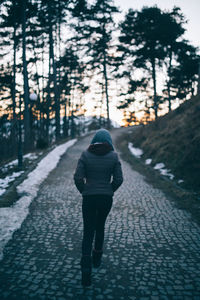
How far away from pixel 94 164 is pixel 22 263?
205 centimetres

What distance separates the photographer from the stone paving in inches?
117

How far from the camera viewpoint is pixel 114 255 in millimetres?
3846

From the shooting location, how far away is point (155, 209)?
6023 mm

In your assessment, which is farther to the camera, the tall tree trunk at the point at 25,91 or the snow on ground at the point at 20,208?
the tall tree trunk at the point at 25,91

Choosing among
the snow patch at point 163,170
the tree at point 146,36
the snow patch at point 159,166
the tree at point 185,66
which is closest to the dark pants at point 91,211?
the snow patch at point 163,170

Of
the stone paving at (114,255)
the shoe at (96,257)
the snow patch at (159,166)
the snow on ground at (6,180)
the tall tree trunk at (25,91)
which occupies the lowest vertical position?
the stone paving at (114,255)

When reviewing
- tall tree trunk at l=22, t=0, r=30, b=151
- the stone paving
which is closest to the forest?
tall tree trunk at l=22, t=0, r=30, b=151

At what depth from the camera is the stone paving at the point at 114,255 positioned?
2.96m

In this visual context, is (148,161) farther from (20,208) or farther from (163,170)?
(20,208)

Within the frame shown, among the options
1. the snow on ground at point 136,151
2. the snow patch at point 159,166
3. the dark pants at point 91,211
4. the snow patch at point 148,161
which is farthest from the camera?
the snow on ground at point 136,151

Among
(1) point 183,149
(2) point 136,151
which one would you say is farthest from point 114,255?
(2) point 136,151

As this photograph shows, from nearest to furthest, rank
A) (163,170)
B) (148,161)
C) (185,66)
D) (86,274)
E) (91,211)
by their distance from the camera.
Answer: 1. (86,274)
2. (91,211)
3. (163,170)
4. (148,161)
5. (185,66)

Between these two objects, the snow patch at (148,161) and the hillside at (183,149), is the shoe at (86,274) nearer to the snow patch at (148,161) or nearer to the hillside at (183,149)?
the hillside at (183,149)

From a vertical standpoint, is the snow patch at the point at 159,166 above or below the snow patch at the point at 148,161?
below
